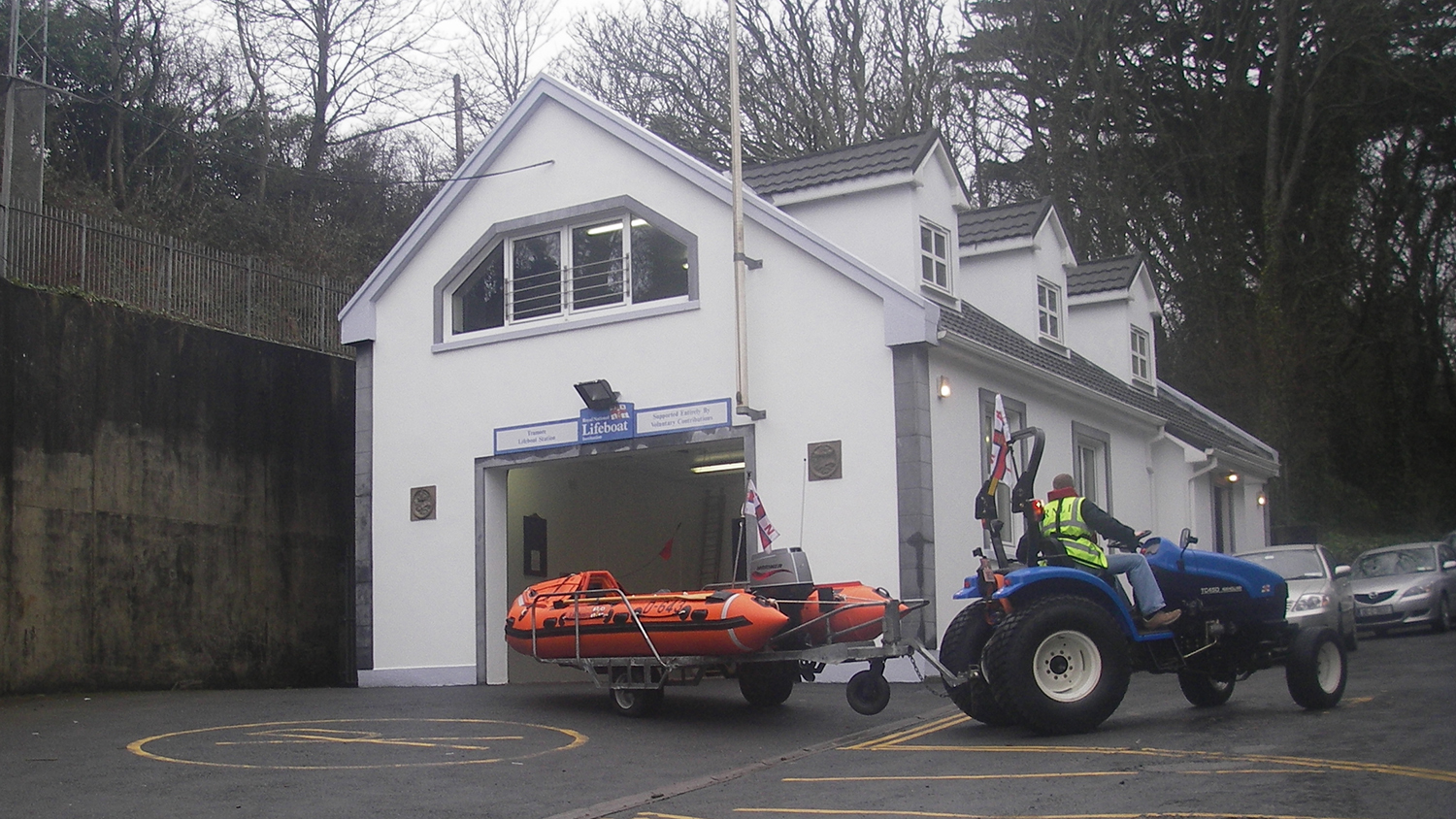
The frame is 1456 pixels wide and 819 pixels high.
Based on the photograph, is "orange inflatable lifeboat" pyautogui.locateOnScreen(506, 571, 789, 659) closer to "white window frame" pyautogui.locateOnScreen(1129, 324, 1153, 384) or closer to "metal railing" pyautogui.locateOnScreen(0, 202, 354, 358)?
"metal railing" pyautogui.locateOnScreen(0, 202, 354, 358)

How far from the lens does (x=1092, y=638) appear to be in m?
10.7

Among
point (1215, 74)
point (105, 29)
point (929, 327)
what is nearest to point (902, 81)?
point (1215, 74)

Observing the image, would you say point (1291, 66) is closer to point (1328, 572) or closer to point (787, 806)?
point (1328, 572)

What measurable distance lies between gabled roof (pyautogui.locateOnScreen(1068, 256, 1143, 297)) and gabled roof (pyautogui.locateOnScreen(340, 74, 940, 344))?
31.0 feet

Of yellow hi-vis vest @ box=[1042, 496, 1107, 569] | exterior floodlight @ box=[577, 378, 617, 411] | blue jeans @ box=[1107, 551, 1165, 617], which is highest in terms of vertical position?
exterior floodlight @ box=[577, 378, 617, 411]

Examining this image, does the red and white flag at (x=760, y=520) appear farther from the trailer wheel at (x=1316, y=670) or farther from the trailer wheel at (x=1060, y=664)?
the trailer wheel at (x=1316, y=670)

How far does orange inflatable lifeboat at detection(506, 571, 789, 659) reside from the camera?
11992 millimetres

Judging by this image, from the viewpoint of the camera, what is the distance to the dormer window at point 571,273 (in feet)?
59.6

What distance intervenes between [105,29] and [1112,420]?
1917 centimetres

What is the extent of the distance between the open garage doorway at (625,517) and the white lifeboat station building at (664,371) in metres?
0.07

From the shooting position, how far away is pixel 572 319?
18484 millimetres

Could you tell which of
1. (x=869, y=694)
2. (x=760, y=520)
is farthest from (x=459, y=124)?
(x=869, y=694)

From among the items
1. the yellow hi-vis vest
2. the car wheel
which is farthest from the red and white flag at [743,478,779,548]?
the car wheel

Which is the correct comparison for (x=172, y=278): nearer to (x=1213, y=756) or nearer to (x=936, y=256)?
(x=936, y=256)
